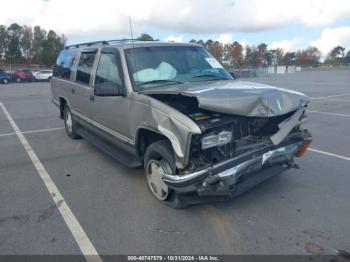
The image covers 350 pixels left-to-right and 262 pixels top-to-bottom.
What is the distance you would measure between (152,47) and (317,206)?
321cm

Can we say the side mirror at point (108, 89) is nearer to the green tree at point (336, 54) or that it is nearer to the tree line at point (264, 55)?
the tree line at point (264, 55)

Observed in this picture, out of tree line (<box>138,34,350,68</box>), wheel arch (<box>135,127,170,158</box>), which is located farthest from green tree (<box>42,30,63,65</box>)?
wheel arch (<box>135,127,170,158</box>)

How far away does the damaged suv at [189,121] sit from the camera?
343cm

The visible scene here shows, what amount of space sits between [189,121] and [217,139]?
1.40ft

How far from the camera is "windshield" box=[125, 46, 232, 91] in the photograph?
449 cm

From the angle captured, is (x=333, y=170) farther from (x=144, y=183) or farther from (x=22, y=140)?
(x=22, y=140)

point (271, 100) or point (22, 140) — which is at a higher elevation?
point (271, 100)

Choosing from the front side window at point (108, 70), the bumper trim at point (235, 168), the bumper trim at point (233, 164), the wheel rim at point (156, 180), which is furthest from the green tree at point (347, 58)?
the wheel rim at point (156, 180)

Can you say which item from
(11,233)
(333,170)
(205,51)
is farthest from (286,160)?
(11,233)

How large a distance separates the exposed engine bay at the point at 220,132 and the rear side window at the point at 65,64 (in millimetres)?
3665

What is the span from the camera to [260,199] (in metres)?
4.24

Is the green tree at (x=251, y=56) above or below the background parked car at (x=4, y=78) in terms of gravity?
above

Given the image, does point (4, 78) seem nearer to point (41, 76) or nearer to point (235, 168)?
point (41, 76)

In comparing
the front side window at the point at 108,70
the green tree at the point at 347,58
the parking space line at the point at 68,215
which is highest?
the green tree at the point at 347,58
